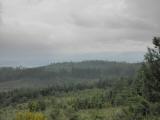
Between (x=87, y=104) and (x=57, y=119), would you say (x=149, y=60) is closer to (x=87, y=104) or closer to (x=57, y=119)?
(x=57, y=119)

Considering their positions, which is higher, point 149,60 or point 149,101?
point 149,60

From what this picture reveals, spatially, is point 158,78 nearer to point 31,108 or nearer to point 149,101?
point 149,101

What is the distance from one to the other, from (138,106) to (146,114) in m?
5.41

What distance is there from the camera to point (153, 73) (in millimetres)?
44125

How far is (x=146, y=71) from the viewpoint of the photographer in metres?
45.7

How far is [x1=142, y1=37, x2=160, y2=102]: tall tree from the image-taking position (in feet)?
144

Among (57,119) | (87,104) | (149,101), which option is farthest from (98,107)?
(149,101)

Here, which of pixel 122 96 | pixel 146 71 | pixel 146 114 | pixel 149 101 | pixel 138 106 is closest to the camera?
pixel 146 71

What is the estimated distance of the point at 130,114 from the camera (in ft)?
196

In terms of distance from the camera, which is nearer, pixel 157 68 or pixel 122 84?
pixel 157 68

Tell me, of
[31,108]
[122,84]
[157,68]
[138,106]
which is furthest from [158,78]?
[122,84]

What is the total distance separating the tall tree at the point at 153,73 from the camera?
43938 mm

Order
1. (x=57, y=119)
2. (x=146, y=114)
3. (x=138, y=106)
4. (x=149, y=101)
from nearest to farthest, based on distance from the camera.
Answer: (x=149, y=101)
(x=146, y=114)
(x=138, y=106)
(x=57, y=119)

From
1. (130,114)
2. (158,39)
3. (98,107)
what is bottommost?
(98,107)
